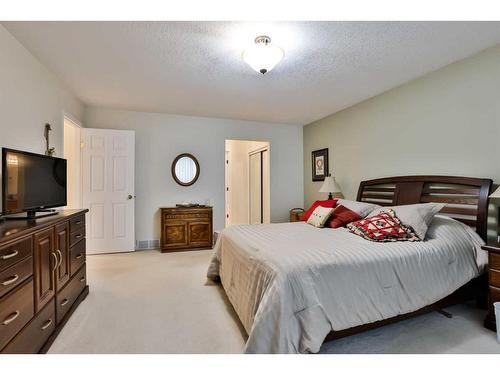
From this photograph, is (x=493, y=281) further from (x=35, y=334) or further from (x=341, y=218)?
(x=35, y=334)

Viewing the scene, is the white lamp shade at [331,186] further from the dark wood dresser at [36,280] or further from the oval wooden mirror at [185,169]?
the dark wood dresser at [36,280]

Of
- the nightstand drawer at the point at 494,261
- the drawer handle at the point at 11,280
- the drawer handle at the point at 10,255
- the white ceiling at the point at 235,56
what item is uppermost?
the white ceiling at the point at 235,56

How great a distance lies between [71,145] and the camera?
3.97m

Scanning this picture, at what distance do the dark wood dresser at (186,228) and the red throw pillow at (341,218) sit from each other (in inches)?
85.4

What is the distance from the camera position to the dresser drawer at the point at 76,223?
224 centimetres

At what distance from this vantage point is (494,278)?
6.32 ft

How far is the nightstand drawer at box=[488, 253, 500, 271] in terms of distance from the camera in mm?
1909

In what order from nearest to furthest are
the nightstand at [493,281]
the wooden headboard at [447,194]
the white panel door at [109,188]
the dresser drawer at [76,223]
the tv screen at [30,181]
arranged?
1. the tv screen at [30,181]
2. the nightstand at [493,281]
3. the dresser drawer at [76,223]
4. the wooden headboard at [447,194]
5. the white panel door at [109,188]

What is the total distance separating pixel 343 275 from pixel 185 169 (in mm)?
3644

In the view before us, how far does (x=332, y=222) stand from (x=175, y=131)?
126 inches

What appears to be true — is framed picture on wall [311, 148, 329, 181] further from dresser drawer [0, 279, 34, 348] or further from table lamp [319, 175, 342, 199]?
dresser drawer [0, 279, 34, 348]

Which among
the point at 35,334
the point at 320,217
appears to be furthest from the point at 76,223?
the point at 320,217

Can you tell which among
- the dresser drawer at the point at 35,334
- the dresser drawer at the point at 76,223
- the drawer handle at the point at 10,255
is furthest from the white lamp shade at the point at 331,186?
the drawer handle at the point at 10,255

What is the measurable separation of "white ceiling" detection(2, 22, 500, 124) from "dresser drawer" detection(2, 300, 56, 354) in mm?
2164
